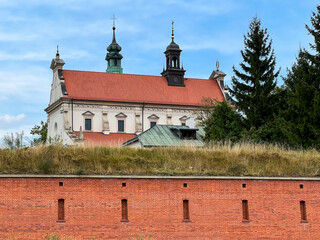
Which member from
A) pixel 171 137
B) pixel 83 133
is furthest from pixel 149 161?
pixel 83 133

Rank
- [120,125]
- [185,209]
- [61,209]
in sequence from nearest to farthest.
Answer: [61,209], [185,209], [120,125]

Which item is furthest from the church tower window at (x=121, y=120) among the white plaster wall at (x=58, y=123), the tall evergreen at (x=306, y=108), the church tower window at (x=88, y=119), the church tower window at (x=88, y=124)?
the tall evergreen at (x=306, y=108)

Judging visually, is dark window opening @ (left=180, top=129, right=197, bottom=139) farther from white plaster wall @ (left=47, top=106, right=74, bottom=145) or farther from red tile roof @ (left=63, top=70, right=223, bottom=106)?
red tile roof @ (left=63, top=70, right=223, bottom=106)

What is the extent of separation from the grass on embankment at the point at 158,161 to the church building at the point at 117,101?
1600 inches

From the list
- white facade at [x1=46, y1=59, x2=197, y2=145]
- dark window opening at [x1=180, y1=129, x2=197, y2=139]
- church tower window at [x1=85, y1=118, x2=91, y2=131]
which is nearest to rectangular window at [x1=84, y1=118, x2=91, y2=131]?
church tower window at [x1=85, y1=118, x2=91, y2=131]

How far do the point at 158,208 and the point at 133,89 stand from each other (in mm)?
50287

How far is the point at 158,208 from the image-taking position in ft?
75.7

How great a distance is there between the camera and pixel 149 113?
71.9 meters

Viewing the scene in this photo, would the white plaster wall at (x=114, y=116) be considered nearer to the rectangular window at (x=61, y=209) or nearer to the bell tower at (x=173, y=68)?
the bell tower at (x=173, y=68)

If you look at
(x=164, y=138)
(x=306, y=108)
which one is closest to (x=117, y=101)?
(x=164, y=138)

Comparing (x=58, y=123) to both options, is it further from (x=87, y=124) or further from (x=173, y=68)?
(x=173, y=68)

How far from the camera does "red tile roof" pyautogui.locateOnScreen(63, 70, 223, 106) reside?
2771 inches

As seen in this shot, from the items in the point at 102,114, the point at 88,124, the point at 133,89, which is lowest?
the point at 88,124

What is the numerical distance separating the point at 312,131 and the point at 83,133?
38690 mm
